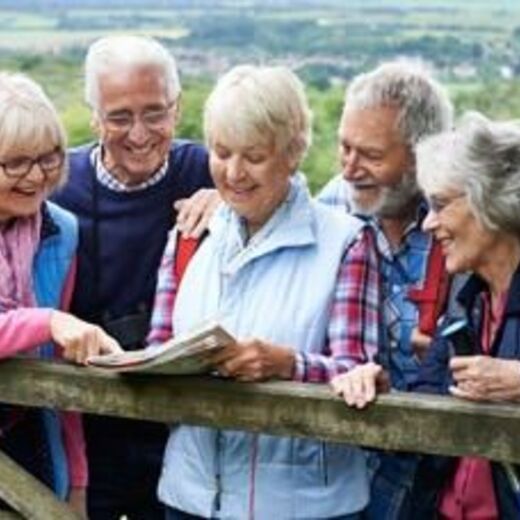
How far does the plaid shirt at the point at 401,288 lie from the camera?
3.31 meters

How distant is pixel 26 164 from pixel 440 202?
0.91 m

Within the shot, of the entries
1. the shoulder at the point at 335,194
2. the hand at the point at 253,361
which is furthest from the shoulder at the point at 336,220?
the shoulder at the point at 335,194

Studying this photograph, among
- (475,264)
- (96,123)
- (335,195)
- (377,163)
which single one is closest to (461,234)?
(475,264)

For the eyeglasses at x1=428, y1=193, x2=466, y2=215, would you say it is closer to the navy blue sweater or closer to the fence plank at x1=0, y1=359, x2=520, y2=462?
the fence plank at x1=0, y1=359, x2=520, y2=462

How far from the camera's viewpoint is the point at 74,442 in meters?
3.38

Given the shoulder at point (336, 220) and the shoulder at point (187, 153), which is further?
the shoulder at point (187, 153)

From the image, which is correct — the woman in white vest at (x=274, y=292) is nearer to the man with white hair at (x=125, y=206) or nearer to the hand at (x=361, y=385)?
the hand at (x=361, y=385)

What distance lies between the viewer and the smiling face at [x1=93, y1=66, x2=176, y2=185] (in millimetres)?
3588

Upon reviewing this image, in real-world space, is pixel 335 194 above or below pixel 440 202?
below

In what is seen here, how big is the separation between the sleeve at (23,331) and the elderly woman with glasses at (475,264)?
808 mm

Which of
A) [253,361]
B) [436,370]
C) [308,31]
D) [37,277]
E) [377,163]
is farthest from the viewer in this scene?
[308,31]

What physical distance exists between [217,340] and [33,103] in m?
0.79

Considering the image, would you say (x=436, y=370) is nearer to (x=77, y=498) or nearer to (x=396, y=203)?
(x=396, y=203)

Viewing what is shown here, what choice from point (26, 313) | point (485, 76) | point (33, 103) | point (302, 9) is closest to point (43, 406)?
point (26, 313)
